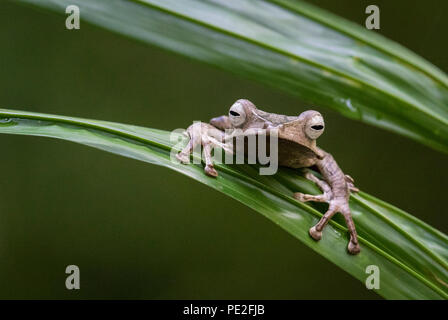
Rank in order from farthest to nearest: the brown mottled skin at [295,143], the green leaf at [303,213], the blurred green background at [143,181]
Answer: the blurred green background at [143,181] → the brown mottled skin at [295,143] → the green leaf at [303,213]

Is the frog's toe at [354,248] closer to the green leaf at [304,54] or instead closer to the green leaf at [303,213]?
the green leaf at [303,213]

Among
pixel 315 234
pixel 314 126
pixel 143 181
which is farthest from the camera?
pixel 143 181

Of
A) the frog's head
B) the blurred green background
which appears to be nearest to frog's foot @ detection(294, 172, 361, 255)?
the frog's head

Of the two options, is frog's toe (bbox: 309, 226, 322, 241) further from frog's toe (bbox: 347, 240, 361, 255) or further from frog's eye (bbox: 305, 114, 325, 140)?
frog's eye (bbox: 305, 114, 325, 140)

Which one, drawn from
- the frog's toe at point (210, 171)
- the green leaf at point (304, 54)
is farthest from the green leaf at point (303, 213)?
the green leaf at point (304, 54)

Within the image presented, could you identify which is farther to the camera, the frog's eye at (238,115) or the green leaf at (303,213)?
the frog's eye at (238,115)

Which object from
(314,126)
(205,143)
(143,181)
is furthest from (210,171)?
(143,181)

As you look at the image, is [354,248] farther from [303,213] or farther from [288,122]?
[288,122]

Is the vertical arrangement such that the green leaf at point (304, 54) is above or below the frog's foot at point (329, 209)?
above
